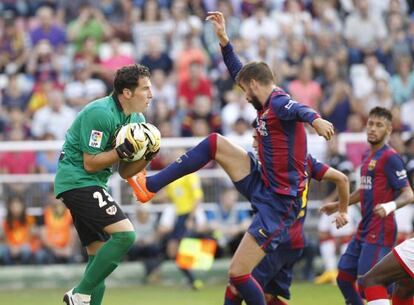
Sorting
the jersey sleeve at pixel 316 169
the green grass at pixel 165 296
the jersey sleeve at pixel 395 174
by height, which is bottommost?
the green grass at pixel 165 296

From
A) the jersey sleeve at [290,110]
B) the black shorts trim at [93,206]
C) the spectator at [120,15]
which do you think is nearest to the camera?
the jersey sleeve at [290,110]

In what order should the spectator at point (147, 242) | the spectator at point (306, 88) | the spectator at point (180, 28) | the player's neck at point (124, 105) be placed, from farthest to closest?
the spectator at point (180, 28) → the spectator at point (306, 88) → the spectator at point (147, 242) → the player's neck at point (124, 105)

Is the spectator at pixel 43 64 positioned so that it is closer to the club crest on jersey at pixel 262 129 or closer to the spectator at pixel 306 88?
the spectator at pixel 306 88

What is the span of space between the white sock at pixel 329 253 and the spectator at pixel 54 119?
4.56 meters

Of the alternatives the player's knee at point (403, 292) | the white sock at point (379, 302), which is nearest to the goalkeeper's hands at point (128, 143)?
the white sock at point (379, 302)

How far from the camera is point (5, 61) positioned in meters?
19.8

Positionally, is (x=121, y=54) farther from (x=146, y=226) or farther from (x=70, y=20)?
(x=146, y=226)

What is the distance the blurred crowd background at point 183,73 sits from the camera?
55.7 ft

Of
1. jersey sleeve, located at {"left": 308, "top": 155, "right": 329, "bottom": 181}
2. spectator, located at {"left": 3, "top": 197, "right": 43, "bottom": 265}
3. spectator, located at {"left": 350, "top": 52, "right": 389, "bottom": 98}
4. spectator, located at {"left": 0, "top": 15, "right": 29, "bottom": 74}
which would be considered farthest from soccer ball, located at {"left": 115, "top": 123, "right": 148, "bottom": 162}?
spectator, located at {"left": 350, "top": 52, "right": 389, "bottom": 98}

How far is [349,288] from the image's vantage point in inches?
436

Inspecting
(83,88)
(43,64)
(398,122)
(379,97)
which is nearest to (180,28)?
(83,88)

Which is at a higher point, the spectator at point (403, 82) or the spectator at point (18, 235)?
the spectator at point (403, 82)

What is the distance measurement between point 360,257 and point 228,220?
624cm

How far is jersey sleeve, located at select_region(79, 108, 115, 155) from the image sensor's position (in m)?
9.74
